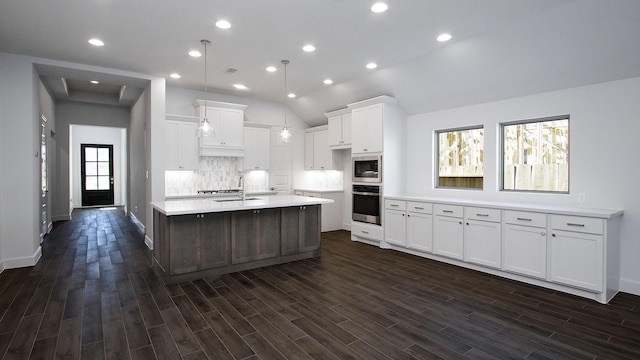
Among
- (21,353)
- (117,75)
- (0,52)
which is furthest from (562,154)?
(0,52)

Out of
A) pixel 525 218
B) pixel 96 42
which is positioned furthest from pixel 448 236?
pixel 96 42

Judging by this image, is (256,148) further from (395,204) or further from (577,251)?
(577,251)

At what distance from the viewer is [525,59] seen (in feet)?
12.8

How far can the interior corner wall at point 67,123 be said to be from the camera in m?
8.21

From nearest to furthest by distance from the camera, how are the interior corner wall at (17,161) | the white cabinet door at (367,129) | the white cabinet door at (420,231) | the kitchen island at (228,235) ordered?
1. the kitchen island at (228,235)
2. the interior corner wall at (17,161)
3. the white cabinet door at (420,231)
4. the white cabinet door at (367,129)

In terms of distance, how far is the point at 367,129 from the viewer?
5.88 meters

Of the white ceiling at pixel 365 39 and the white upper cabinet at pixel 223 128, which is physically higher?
the white ceiling at pixel 365 39

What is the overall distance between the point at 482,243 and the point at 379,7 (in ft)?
10.4

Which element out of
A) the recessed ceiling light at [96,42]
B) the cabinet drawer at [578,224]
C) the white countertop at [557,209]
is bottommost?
the cabinet drawer at [578,224]

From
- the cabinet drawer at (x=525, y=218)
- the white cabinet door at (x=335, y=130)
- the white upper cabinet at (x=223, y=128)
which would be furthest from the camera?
the white cabinet door at (x=335, y=130)

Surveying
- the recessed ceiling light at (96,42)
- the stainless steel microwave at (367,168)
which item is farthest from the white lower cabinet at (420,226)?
the recessed ceiling light at (96,42)

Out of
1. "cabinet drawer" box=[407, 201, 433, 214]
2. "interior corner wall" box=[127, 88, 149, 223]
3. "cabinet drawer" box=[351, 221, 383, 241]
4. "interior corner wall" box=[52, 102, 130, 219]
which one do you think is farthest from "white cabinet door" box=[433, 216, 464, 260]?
"interior corner wall" box=[52, 102, 130, 219]

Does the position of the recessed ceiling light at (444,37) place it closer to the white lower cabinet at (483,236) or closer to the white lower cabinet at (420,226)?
the white lower cabinet at (483,236)

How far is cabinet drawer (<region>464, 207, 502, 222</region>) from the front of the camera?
4191mm
